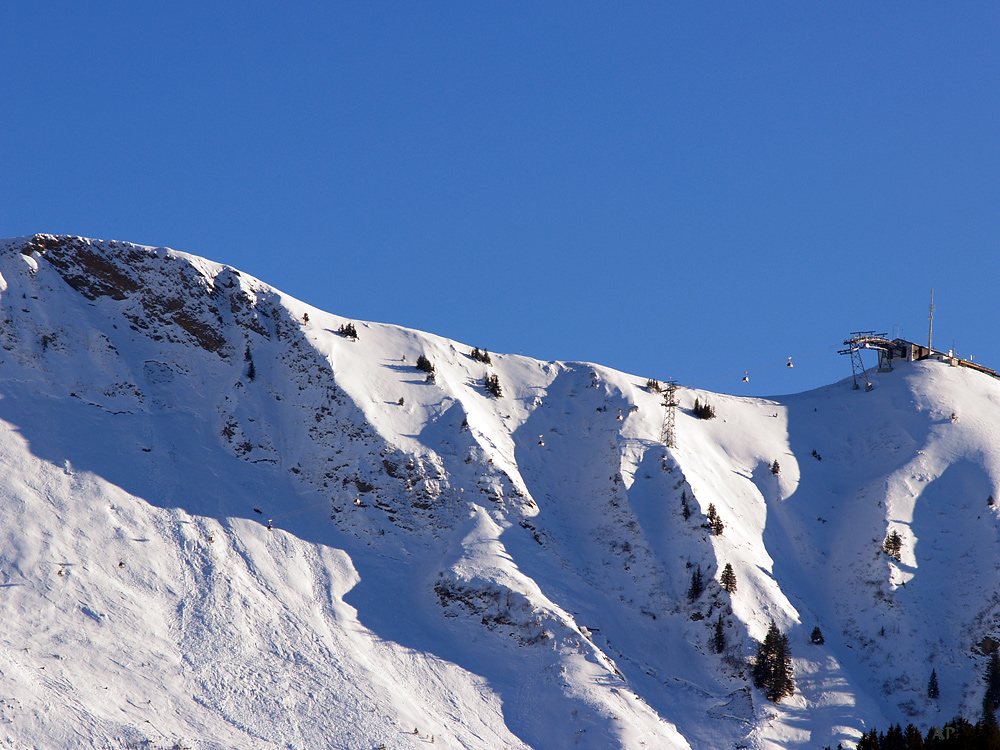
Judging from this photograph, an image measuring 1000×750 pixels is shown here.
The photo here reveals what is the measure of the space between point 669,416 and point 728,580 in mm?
17044

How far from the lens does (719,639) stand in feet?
206

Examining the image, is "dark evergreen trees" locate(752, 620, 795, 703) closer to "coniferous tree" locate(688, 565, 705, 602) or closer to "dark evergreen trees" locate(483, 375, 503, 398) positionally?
"coniferous tree" locate(688, 565, 705, 602)

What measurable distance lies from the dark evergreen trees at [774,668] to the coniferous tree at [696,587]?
4.79m

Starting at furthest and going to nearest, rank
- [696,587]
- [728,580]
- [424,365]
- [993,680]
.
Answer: [424,365], [696,587], [728,580], [993,680]

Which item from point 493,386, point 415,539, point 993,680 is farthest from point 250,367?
point 993,680

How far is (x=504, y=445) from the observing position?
7606cm

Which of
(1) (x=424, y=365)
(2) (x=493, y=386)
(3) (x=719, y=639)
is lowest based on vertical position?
(3) (x=719, y=639)

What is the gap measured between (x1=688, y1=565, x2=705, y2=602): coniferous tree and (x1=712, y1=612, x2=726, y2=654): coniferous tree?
2.49 m

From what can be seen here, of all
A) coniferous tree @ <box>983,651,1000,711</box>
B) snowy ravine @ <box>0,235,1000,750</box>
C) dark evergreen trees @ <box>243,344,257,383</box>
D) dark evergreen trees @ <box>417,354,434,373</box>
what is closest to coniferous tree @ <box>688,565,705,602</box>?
snowy ravine @ <box>0,235,1000,750</box>

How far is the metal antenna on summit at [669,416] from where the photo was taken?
7668 centimetres

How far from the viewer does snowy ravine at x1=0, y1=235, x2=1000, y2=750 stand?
179ft

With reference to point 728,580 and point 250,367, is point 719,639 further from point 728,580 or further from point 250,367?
point 250,367

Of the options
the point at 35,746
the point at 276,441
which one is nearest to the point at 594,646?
the point at 276,441

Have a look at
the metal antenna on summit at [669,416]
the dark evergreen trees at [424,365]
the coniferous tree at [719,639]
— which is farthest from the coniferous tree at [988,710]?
the dark evergreen trees at [424,365]
